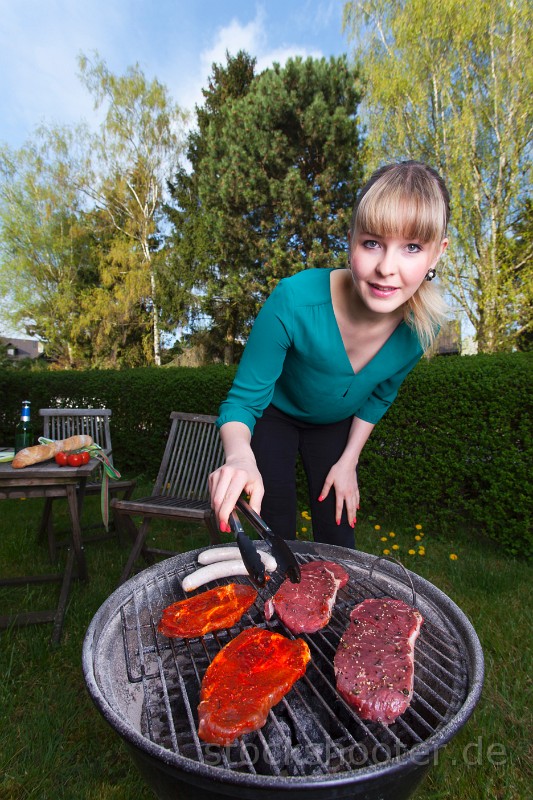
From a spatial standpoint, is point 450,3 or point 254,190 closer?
point 450,3

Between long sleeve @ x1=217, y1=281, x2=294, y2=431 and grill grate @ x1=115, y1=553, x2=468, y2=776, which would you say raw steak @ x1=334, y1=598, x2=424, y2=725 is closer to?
grill grate @ x1=115, y1=553, x2=468, y2=776

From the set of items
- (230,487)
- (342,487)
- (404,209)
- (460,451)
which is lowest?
(460,451)

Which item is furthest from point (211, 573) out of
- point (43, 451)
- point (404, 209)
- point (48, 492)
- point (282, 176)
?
point (282, 176)

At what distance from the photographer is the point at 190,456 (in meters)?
3.98

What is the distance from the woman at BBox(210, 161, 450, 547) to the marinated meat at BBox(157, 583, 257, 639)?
33cm

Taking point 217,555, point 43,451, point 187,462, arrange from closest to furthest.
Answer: point 217,555 → point 43,451 → point 187,462

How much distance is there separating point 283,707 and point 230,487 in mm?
564

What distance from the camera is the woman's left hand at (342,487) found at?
197 centimetres

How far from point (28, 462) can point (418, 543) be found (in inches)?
128

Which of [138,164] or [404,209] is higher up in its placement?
[138,164]

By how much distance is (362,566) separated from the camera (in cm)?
166

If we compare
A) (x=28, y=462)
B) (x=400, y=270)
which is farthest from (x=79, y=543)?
(x=400, y=270)

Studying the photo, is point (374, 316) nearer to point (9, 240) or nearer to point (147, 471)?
point (147, 471)

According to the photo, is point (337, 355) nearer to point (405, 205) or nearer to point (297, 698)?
point (405, 205)
